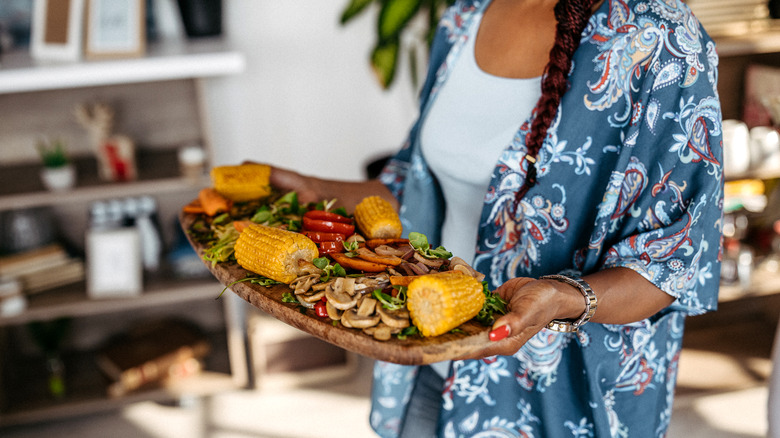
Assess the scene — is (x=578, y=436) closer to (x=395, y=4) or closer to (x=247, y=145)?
(x=395, y=4)

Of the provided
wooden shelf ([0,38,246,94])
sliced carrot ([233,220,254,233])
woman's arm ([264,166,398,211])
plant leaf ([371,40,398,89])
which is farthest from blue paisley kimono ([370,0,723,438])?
plant leaf ([371,40,398,89])

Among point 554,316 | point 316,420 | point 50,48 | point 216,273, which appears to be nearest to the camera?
point 554,316

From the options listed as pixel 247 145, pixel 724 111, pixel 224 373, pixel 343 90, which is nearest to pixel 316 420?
pixel 224 373

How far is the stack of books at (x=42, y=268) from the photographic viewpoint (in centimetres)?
227

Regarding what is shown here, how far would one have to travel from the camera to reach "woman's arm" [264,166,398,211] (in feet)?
4.30

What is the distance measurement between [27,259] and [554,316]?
7.28 feet

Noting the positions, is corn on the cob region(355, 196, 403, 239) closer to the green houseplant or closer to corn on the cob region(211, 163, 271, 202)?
corn on the cob region(211, 163, 271, 202)

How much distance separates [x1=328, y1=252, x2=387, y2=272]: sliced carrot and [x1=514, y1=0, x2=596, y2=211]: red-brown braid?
0.32 meters

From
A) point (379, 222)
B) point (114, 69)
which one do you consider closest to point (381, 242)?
point (379, 222)

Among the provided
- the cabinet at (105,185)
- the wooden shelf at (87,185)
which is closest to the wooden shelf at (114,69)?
the cabinet at (105,185)

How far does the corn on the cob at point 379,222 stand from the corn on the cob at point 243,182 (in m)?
0.30

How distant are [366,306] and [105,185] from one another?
170cm

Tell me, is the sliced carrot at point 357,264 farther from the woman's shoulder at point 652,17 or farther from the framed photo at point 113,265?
the framed photo at point 113,265

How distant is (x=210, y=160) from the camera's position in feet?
7.41
